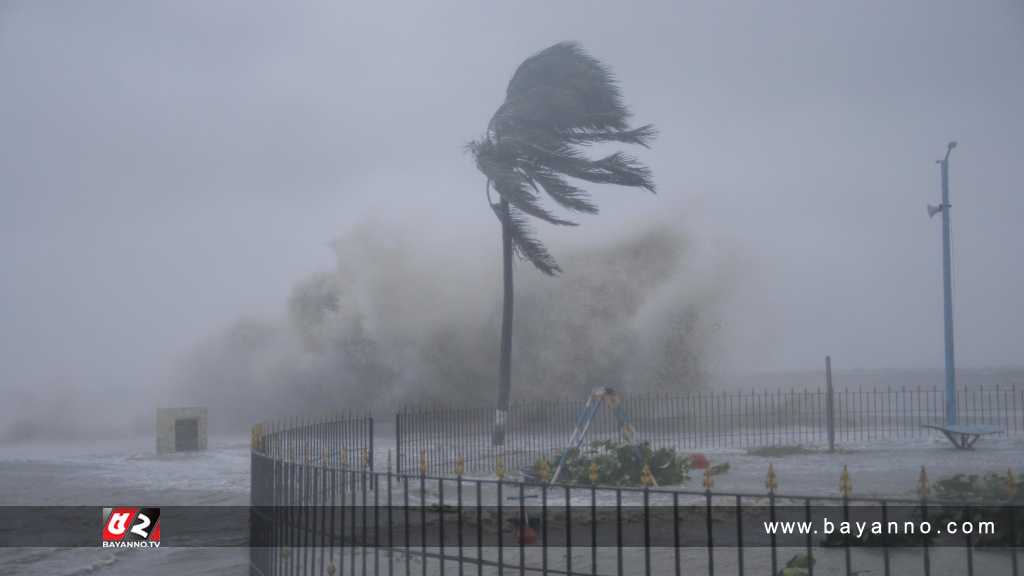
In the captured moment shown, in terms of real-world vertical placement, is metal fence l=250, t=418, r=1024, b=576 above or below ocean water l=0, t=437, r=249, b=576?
above

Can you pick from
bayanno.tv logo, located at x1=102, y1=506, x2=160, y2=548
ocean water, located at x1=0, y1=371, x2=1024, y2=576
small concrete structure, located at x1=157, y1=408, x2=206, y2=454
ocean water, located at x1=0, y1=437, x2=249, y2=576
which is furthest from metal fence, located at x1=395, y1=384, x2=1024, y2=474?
small concrete structure, located at x1=157, y1=408, x2=206, y2=454

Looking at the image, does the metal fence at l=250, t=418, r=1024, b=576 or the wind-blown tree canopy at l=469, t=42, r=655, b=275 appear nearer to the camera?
the metal fence at l=250, t=418, r=1024, b=576

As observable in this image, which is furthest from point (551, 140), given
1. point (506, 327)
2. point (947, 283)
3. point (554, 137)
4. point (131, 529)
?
point (131, 529)

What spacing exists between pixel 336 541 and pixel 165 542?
6.36m

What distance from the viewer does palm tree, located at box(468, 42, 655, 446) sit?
2317cm

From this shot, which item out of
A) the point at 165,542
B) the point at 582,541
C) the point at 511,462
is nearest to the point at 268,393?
the point at 511,462

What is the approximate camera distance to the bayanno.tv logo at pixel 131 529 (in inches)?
451

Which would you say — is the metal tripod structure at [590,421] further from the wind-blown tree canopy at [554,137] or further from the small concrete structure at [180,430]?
the small concrete structure at [180,430]

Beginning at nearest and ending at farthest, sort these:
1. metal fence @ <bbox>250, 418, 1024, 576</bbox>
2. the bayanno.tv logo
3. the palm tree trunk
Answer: metal fence @ <bbox>250, 418, 1024, 576</bbox>
the bayanno.tv logo
the palm tree trunk

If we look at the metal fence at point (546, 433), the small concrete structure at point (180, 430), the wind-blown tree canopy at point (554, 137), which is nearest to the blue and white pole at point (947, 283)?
the metal fence at point (546, 433)

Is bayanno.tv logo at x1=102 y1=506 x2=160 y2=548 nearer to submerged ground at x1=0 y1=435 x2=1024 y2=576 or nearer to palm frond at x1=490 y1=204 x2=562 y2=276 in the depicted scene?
submerged ground at x1=0 y1=435 x2=1024 y2=576

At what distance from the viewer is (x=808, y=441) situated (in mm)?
20281

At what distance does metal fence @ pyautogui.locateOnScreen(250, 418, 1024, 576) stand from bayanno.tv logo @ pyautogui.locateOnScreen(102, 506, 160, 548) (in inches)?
110

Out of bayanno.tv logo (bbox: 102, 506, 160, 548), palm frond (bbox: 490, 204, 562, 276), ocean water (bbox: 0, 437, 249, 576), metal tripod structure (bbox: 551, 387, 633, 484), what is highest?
palm frond (bbox: 490, 204, 562, 276)
